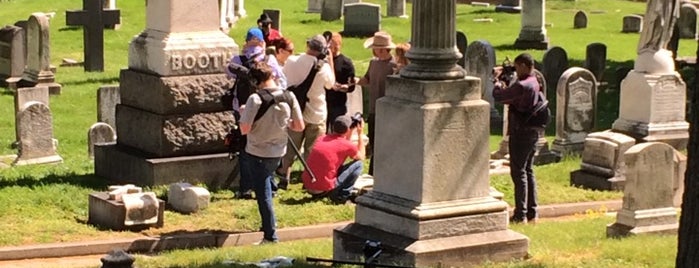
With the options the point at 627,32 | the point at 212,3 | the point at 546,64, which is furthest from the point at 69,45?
the point at 212,3

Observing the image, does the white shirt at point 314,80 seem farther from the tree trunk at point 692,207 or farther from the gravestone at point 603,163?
the tree trunk at point 692,207

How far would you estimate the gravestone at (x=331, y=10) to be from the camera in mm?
34750

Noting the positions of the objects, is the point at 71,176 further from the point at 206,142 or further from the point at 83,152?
the point at 83,152

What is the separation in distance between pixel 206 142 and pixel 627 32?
22071 mm

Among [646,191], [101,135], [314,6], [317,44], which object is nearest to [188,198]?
[317,44]

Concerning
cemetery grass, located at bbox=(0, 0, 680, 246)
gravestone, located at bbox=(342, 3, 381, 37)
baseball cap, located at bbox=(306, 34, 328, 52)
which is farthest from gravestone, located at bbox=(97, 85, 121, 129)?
gravestone, located at bbox=(342, 3, 381, 37)

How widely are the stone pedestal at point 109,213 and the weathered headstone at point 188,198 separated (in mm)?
391

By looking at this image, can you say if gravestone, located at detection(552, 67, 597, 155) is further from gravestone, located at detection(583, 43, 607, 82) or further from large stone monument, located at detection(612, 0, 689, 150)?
gravestone, located at detection(583, 43, 607, 82)

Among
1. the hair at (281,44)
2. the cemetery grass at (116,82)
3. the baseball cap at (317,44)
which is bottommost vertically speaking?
the cemetery grass at (116,82)

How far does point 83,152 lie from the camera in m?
18.7

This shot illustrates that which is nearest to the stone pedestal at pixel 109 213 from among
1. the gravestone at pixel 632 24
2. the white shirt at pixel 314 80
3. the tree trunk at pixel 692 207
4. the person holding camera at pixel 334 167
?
the person holding camera at pixel 334 167

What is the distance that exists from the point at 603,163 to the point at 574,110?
2331 mm

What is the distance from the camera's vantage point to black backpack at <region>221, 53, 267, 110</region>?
1393 cm

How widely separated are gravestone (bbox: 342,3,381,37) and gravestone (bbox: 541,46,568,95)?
796cm
